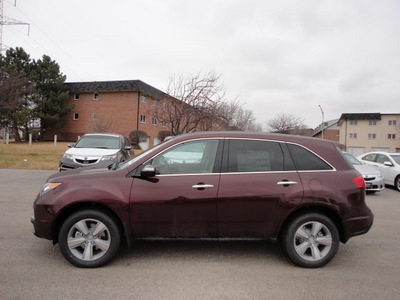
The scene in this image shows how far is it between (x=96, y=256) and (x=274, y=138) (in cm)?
270

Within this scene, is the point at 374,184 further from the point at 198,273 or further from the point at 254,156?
the point at 198,273

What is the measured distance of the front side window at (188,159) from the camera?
3.54m

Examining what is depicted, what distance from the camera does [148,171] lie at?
3.37 m

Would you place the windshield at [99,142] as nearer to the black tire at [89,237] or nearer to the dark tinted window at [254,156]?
the black tire at [89,237]

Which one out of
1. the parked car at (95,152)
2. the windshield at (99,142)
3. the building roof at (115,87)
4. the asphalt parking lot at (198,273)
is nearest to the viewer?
the asphalt parking lot at (198,273)

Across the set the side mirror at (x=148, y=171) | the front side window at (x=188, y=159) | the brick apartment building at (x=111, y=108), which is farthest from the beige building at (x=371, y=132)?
the side mirror at (x=148, y=171)

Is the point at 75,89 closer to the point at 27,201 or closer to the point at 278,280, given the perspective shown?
the point at 27,201

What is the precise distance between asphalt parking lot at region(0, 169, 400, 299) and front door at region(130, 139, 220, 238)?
45cm

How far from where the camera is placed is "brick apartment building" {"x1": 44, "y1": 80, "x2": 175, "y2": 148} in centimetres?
3553

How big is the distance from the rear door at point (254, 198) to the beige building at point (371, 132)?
51.5 metres

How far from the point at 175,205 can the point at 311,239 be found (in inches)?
68.5

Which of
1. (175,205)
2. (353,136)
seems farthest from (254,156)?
(353,136)

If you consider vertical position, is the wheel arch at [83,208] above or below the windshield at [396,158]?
below

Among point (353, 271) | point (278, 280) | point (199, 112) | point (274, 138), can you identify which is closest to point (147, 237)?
point (278, 280)
